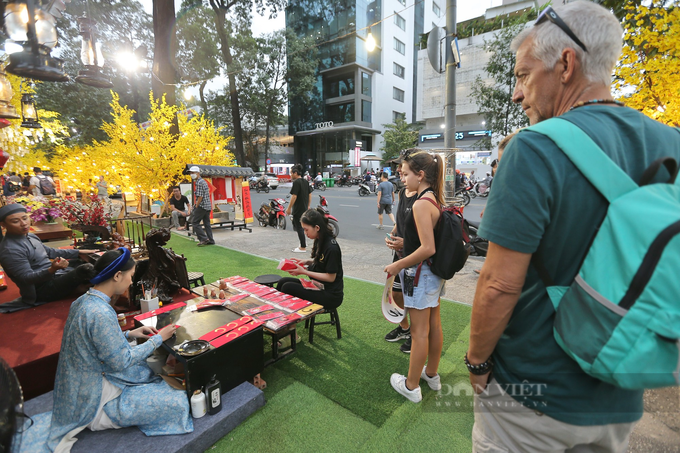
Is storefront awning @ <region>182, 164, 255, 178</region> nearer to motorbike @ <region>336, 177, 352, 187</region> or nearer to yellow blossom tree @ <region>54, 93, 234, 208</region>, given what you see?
yellow blossom tree @ <region>54, 93, 234, 208</region>

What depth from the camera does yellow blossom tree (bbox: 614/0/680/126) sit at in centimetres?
407

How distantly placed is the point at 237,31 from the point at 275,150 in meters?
29.3

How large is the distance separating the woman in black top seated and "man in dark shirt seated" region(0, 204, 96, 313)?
227 cm

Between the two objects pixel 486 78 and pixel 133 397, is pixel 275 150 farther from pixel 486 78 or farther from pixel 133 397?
pixel 133 397

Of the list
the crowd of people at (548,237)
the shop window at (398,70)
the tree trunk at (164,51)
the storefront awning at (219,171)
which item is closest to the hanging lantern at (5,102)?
the crowd of people at (548,237)

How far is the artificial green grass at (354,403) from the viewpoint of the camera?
2281mm

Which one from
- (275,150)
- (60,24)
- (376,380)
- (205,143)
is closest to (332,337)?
(376,380)

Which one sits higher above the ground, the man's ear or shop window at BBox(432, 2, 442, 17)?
shop window at BBox(432, 2, 442, 17)

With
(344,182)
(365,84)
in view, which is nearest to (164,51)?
(344,182)

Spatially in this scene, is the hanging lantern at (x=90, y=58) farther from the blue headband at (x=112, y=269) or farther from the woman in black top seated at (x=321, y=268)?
the woman in black top seated at (x=321, y=268)

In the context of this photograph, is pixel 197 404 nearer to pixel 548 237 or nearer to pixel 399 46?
pixel 548 237

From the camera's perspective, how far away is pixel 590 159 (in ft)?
2.72

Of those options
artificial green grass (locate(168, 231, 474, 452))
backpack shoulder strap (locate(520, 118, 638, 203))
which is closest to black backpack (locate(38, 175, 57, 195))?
artificial green grass (locate(168, 231, 474, 452))

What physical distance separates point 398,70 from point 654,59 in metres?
47.6
